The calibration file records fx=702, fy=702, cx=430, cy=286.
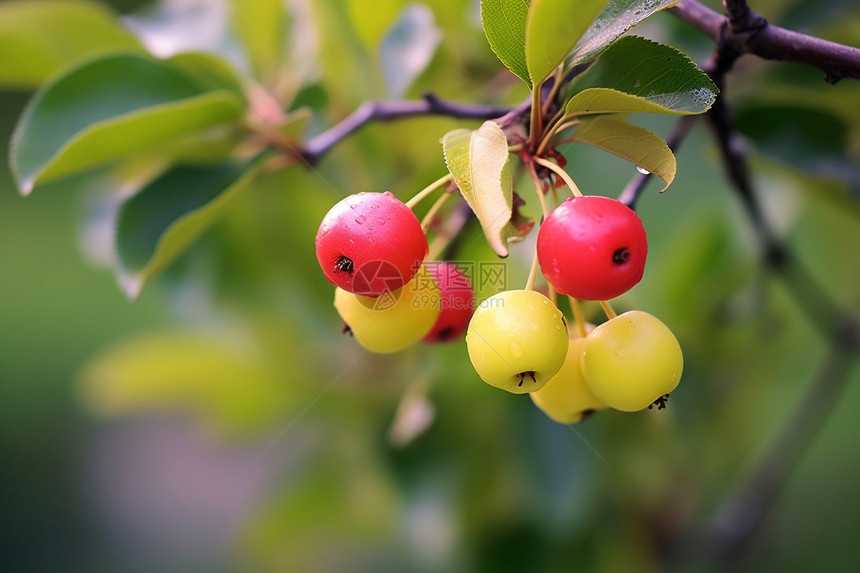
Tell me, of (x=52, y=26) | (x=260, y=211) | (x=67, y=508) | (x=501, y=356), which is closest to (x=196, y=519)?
(x=67, y=508)

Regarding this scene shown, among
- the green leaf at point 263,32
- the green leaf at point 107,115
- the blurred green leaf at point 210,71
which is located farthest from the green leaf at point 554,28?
the green leaf at point 263,32

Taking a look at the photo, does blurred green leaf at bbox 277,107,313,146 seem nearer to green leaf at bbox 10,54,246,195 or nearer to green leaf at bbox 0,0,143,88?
green leaf at bbox 10,54,246,195

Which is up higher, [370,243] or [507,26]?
[507,26]

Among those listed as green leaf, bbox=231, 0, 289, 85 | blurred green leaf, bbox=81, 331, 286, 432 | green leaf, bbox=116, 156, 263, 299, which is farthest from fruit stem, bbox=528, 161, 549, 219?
blurred green leaf, bbox=81, 331, 286, 432

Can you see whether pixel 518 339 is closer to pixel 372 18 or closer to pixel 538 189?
pixel 538 189

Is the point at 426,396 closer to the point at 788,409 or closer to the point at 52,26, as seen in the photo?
the point at 52,26

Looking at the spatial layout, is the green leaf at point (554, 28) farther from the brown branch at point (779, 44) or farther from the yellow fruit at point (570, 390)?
the yellow fruit at point (570, 390)

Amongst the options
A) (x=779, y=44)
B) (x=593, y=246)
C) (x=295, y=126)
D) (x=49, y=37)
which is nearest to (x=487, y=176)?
(x=593, y=246)
